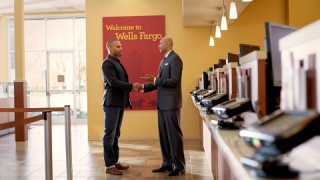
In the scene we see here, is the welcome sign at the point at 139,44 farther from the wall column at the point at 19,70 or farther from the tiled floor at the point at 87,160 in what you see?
the wall column at the point at 19,70

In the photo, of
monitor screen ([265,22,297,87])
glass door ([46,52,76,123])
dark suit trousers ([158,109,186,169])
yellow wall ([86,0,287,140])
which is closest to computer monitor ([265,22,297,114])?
monitor screen ([265,22,297,87])

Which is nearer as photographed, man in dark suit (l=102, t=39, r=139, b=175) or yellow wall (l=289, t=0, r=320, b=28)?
man in dark suit (l=102, t=39, r=139, b=175)

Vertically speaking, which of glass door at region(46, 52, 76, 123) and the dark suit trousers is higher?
glass door at region(46, 52, 76, 123)

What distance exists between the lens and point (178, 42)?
8195 millimetres

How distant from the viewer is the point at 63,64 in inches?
485

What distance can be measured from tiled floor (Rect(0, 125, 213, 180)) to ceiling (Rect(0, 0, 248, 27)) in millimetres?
2400

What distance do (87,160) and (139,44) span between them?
317cm

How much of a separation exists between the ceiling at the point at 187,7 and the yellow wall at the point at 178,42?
38 cm

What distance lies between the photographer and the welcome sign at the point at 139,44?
8211mm

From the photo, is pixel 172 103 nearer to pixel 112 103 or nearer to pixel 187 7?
pixel 112 103

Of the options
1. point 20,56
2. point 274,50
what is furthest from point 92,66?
point 274,50

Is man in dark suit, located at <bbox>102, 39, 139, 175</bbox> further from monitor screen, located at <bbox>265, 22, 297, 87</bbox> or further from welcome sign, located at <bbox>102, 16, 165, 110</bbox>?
welcome sign, located at <bbox>102, 16, 165, 110</bbox>

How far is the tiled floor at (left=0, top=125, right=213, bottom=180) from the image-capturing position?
4891mm

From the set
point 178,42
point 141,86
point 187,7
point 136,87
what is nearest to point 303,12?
point 178,42
